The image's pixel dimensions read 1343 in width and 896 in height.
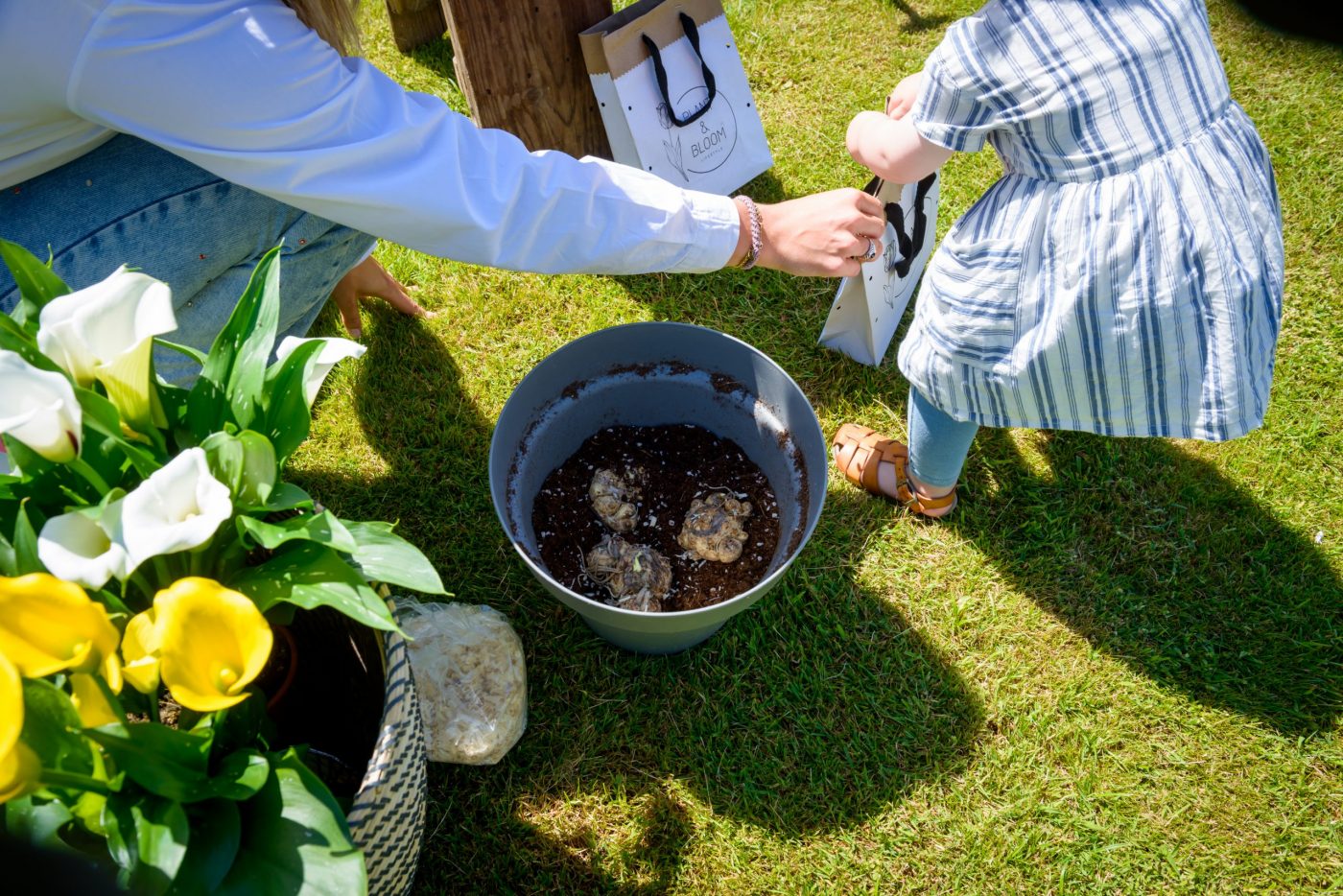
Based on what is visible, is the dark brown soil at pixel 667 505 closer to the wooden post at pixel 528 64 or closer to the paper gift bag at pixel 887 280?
the paper gift bag at pixel 887 280

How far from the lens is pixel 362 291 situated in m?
1.92

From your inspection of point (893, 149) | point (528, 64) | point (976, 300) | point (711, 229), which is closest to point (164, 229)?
point (711, 229)

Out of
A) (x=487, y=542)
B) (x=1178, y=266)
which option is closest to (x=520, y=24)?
(x=487, y=542)

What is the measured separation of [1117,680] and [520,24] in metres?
1.77

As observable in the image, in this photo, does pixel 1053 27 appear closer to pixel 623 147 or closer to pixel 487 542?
pixel 623 147

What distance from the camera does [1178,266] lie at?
123 centimetres

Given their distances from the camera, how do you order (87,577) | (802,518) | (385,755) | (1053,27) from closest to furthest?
(87,577) < (385,755) < (1053,27) < (802,518)

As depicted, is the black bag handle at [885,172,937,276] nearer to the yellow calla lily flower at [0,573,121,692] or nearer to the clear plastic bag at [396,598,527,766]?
the clear plastic bag at [396,598,527,766]

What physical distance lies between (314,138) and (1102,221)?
3.50 feet

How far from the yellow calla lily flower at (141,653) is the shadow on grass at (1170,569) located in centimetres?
148

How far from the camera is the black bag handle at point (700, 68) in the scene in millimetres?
1962

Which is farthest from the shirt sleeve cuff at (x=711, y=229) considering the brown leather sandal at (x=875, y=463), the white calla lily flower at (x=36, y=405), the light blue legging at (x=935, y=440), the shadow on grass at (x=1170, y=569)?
the white calla lily flower at (x=36, y=405)

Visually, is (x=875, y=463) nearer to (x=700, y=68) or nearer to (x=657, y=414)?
(x=657, y=414)

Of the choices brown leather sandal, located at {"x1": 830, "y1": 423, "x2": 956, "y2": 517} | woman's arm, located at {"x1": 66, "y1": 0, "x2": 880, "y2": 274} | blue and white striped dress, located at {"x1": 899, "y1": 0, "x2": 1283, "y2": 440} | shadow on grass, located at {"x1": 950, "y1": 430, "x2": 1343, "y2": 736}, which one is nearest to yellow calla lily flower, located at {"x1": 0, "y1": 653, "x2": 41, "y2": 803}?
woman's arm, located at {"x1": 66, "y1": 0, "x2": 880, "y2": 274}
